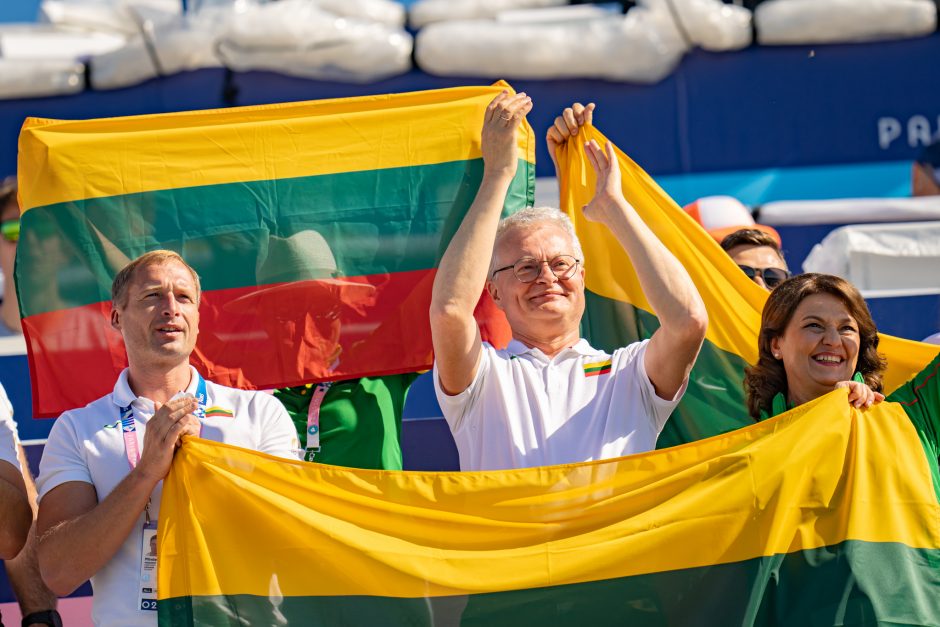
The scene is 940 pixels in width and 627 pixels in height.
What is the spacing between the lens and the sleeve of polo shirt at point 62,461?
2.86m

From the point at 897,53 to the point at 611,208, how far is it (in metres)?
7.09

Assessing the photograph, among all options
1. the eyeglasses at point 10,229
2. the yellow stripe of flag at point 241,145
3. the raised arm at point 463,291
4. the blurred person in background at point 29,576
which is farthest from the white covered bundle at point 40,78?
the raised arm at point 463,291

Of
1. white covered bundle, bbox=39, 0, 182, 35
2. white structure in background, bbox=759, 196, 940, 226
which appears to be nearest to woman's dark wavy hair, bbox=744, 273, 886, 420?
white structure in background, bbox=759, 196, 940, 226

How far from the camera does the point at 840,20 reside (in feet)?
30.8

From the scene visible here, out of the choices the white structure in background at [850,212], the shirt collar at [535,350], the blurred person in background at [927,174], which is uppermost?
the blurred person in background at [927,174]

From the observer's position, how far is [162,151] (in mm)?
4137

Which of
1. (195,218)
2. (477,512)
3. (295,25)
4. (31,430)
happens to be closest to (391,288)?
(195,218)

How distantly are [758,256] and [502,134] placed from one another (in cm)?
133

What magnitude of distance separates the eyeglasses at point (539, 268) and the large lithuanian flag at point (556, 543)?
2.18ft

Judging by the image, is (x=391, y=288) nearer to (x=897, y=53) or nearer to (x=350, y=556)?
(x=350, y=556)

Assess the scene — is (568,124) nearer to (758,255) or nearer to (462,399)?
(758,255)

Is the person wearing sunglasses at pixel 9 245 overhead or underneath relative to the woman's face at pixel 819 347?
overhead

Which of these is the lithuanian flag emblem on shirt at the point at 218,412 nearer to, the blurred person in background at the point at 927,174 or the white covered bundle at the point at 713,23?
the blurred person in background at the point at 927,174

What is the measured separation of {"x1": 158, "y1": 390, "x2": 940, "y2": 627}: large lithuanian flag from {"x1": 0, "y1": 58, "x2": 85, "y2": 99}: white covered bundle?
26.0ft
